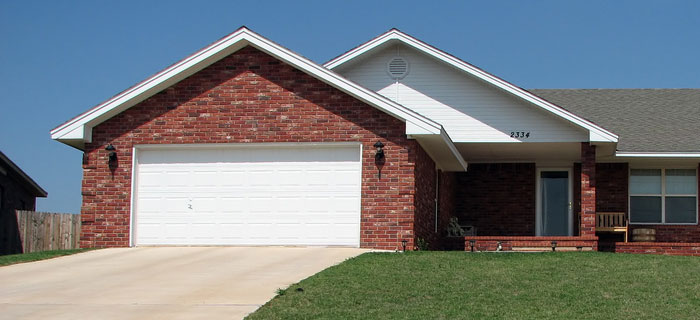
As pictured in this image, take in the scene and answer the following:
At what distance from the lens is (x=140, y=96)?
18.8m

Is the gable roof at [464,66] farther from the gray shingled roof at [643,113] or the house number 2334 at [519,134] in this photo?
the gray shingled roof at [643,113]

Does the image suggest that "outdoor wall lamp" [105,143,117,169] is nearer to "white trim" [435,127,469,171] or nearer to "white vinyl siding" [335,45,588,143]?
"white vinyl siding" [335,45,588,143]

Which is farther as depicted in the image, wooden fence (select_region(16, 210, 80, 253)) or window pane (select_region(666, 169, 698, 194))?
window pane (select_region(666, 169, 698, 194))

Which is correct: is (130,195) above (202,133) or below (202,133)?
below

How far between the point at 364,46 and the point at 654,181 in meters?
8.93

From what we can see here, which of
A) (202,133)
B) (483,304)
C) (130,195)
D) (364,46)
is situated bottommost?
(483,304)

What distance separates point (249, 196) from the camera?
1881cm

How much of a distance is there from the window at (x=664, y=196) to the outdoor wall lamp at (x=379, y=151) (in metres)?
9.54

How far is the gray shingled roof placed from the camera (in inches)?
911

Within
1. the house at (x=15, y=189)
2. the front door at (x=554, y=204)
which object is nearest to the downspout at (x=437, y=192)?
the front door at (x=554, y=204)

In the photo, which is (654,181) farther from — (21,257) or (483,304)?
(21,257)

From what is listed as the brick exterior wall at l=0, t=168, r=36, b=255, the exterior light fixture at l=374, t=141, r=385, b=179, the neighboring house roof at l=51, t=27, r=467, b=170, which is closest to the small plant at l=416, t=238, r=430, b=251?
the exterior light fixture at l=374, t=141, r=385, b=179

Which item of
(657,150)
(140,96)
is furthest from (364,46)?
(657,150)

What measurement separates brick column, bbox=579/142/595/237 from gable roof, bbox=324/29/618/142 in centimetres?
70
